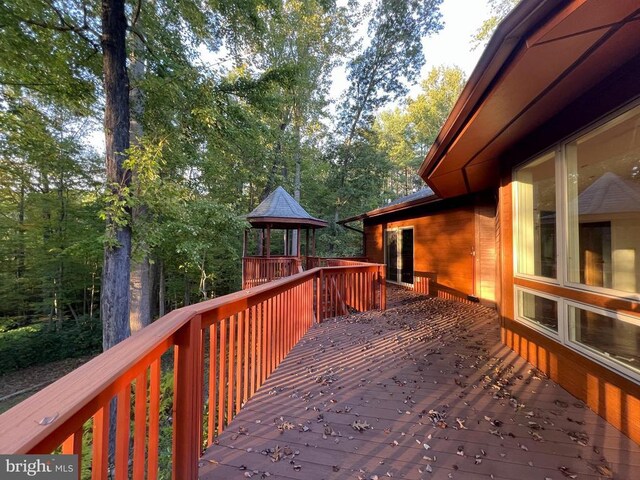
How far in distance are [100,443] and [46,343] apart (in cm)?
1492

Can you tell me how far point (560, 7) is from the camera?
4.76ft

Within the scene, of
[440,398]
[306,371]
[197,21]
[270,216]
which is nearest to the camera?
[440,398]

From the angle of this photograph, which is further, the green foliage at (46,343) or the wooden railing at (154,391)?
the green foliage at (46,343)

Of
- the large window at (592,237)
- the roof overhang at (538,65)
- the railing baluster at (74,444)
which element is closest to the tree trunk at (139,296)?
the roof overhang at (538,65)

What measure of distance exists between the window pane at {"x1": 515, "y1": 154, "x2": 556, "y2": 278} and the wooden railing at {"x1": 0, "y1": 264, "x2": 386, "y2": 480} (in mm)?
2884

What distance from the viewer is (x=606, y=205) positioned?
2500 millimetres

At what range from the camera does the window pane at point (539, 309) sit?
2.93m

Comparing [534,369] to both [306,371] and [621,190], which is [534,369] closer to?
[621,190]

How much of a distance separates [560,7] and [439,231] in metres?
6.49

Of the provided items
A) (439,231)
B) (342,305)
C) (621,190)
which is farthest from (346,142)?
(621,190)

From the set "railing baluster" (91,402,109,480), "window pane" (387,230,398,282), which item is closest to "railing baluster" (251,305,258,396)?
"railing baluster" (91,402,109,480)

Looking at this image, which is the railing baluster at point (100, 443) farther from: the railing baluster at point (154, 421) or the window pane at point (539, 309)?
the window pane at point (539, 309)

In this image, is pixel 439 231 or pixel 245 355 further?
pixel 439 231

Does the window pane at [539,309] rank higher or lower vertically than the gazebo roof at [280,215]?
lower
